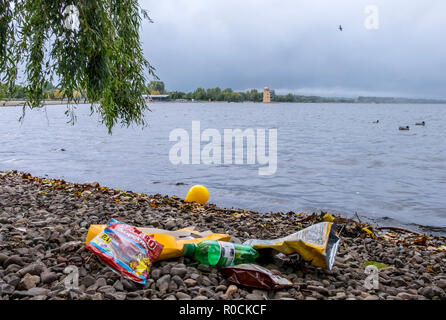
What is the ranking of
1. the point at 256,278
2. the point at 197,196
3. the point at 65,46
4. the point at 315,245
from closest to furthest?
the point at 256,278 < the point at 315,245 < the point at 65,46 < the point at 197,196

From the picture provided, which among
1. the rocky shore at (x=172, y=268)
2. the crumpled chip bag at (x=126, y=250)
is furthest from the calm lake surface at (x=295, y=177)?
the crumpled chip bag at (x=126, y=250)

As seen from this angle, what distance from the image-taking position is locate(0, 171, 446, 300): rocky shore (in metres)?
3.60

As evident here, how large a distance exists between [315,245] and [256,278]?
0.83 m

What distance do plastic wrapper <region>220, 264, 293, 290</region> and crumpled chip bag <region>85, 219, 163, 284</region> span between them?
0.86 meters

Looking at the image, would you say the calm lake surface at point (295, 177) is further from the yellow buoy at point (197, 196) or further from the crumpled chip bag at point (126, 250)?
the crumpled chip bag at point (126, 250)

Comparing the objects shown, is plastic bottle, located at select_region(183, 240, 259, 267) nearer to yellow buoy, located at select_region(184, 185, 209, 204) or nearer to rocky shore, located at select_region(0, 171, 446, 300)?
rocky shore, located at select_region(0, 171, 446, 300)

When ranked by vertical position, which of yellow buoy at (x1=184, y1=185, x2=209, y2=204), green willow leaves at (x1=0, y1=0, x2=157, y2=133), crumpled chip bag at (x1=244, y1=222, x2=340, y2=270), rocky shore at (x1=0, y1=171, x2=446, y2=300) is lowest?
yellow buoy at (x1=184, y1=185, x2=209, y2=204)

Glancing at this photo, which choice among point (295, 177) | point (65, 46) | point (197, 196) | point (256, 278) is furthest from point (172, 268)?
point (295, 177)

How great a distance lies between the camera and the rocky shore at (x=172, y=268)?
3600 millimetres

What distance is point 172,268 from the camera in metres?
4.08

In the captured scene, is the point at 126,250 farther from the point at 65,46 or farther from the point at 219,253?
the point at 65,46

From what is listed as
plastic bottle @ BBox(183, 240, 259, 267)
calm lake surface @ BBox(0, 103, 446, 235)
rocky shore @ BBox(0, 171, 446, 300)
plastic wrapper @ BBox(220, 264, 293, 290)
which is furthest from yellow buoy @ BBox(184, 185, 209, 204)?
plastic wrapper @ BBox(220, 264, 293, 290)
